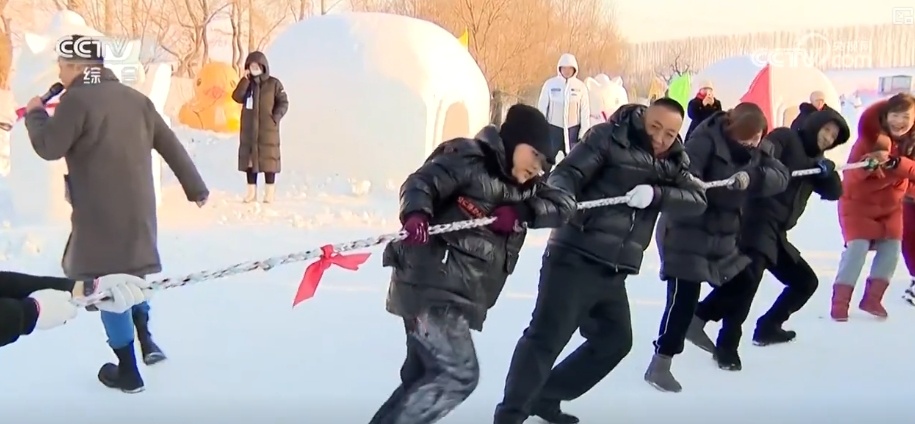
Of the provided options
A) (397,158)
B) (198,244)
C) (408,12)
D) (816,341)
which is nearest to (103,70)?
(198,244)

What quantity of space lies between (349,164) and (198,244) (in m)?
3.41

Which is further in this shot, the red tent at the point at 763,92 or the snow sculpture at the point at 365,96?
the red tent at the point at 763,92

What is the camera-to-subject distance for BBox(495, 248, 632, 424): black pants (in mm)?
2988

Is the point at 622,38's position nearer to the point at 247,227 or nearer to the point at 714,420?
the point at 247,227

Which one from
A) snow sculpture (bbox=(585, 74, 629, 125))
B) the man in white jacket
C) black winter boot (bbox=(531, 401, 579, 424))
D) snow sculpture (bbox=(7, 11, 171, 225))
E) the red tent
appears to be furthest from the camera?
snow sculpture (bbox=(585, 74, 629, 125))

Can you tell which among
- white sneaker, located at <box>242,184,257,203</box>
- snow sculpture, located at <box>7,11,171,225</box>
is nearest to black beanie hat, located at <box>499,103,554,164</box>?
snow sculpture, located at <box>7,11,171,225</box>

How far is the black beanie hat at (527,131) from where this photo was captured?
2736mm

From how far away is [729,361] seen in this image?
3990 millimetres

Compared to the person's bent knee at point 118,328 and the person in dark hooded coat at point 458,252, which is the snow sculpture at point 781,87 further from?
the person's bent knee at point 118,328

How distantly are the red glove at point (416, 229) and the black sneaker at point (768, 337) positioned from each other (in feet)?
8.38

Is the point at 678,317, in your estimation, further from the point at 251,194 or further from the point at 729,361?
the point at 251,194

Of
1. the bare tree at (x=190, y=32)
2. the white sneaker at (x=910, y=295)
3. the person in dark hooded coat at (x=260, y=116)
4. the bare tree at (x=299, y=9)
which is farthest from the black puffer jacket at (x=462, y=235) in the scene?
the bare tree at (x=299, y=9)

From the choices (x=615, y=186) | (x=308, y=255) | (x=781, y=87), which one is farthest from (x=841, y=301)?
(x=781, y=87)

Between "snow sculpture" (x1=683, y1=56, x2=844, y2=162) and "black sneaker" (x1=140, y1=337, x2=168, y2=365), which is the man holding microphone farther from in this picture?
"snow sculpture" (x1=683, y1=56, x2=844, y2=162)
